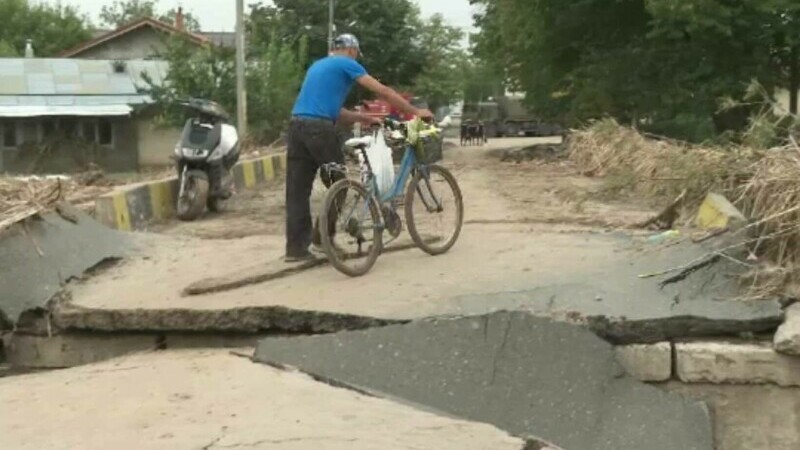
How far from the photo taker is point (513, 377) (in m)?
5.75

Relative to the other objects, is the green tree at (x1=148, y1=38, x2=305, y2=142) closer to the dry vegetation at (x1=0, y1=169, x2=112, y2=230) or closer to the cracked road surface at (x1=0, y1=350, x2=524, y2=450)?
the dry vegetation at (x1=0, y1=169, x2=112, y2=230)

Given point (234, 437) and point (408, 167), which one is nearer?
point (234, 437)

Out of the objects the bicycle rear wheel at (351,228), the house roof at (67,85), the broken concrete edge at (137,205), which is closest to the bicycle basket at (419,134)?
the bicycle rear wheel at (351,228)

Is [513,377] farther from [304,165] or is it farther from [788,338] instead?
[304,165]

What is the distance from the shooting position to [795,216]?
661 cm

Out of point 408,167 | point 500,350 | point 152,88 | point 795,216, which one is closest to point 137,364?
point 500,350

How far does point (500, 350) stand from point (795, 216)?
2.08m

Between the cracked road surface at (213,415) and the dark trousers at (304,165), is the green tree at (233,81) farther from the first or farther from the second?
the cracked road surface at (213,415)

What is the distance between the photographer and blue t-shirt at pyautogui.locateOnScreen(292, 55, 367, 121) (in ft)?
25.3

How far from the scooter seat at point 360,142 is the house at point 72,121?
3532cm

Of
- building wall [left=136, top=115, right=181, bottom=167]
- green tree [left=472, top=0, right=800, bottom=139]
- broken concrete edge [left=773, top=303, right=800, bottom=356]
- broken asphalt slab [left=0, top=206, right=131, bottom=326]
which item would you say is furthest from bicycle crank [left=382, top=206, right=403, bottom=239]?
building wall [left=136, top=115, right=181, bottom=167]

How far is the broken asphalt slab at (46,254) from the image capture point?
7219 mm

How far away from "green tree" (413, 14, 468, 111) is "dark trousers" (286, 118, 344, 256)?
5335 centimetres

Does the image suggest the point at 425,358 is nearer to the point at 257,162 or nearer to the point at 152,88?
the point at 257,162
